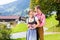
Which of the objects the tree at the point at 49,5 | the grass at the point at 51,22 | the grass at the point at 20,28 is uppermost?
the tree at the point at 49,5

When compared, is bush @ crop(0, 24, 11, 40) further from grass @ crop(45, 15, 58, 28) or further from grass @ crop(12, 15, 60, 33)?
grass @ crop(45, 15, 58, 28)

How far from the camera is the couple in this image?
2541mm

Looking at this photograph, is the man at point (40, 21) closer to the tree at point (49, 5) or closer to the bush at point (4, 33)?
the tree at point (49, 5)

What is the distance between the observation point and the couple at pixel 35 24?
8.34ft

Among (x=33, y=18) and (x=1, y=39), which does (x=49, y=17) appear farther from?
(x=1, y=39)

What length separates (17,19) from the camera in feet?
8.50

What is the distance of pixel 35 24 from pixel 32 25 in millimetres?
34

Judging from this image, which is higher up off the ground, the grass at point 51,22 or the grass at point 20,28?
the grass at point 51,22

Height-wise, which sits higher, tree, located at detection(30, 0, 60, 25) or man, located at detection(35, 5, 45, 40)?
tree, located at detection(30, 0, 60, 25)

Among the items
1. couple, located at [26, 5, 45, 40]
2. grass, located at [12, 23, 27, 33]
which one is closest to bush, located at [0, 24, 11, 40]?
grass, located at [12, 23, 27, 33]

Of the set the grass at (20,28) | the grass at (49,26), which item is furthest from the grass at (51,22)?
the grass at (20,28)

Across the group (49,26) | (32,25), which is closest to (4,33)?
(32,25)

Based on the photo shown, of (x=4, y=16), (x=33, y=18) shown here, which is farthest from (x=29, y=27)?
(x=4, y=16)

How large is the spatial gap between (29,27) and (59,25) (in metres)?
0.33
